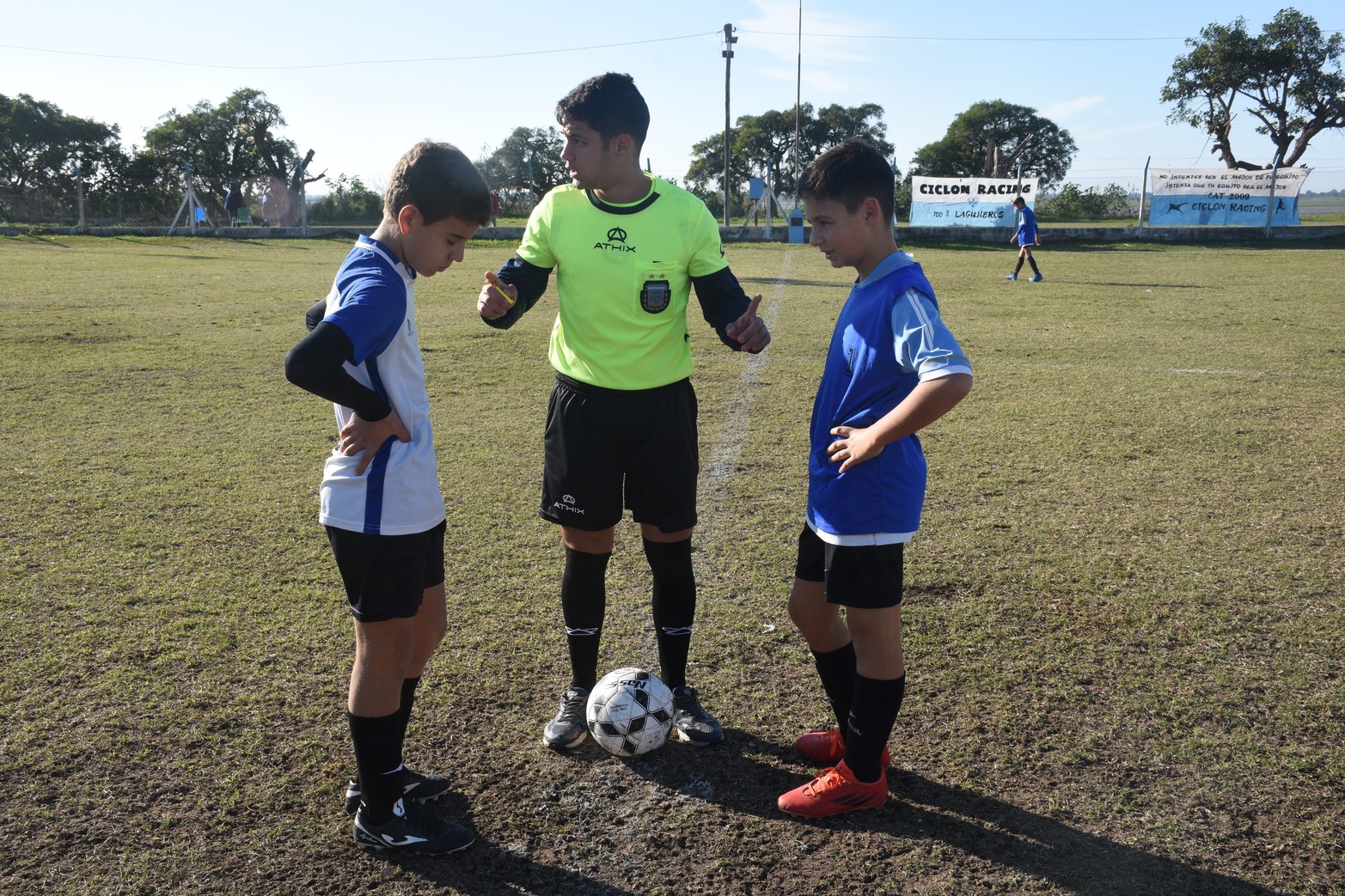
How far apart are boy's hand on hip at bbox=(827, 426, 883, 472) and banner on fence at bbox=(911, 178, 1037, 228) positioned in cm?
2787

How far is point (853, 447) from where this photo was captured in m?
2.29

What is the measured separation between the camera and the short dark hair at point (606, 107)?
2781mm

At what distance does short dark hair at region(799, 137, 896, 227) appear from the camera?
2.37 meters

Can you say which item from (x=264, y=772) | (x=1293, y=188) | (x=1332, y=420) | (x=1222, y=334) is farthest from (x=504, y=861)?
(x=1293, y=188)

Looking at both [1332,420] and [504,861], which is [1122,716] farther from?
[1332,420]

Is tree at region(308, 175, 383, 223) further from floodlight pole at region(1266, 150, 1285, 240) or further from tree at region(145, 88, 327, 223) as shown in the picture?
floodlight pole at region(1266, 150, 1285, 240)

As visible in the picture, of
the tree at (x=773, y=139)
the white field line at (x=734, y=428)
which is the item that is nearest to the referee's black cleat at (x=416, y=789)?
the white field line at (x=734, y=428)

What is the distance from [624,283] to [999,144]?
55605mm

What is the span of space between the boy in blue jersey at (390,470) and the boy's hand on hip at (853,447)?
3.23 feet

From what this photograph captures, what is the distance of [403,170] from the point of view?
2.27 meters

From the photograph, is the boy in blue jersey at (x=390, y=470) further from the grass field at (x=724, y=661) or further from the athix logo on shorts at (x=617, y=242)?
the athix logo on shorts at (x=617, y=242)

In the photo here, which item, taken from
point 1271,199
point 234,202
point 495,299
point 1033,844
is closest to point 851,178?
point 495,299

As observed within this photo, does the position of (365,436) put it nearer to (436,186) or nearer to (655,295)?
(436,186)

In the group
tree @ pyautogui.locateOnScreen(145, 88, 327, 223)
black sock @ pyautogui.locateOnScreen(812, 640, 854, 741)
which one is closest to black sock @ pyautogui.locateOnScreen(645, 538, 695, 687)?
black sock @ pyautogui.locateOnScreen(812, 640, 854, 741)
